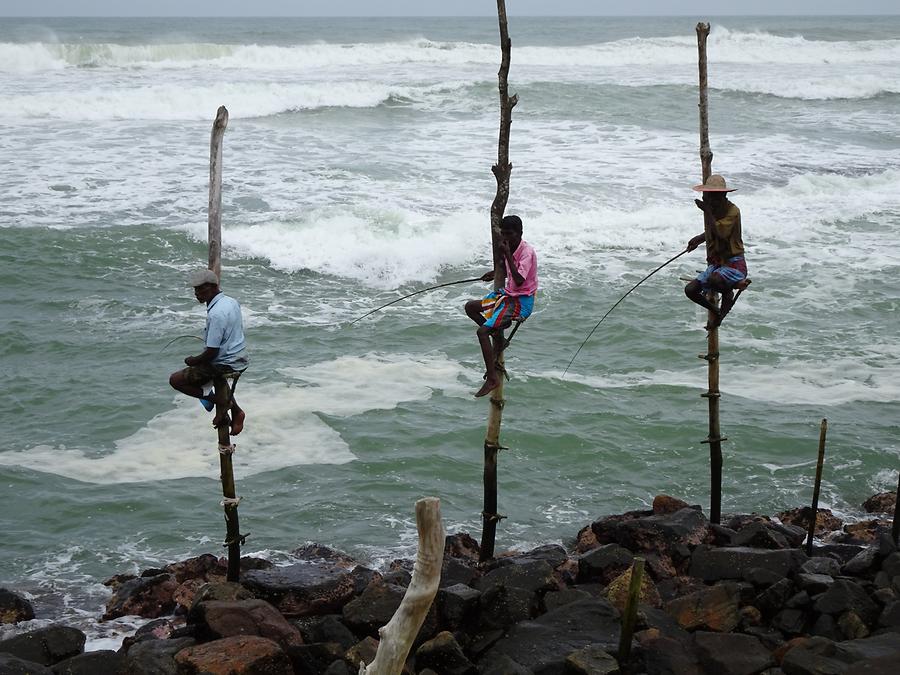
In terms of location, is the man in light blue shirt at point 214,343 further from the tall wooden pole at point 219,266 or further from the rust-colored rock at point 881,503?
the rust-colored rock at point 881,503

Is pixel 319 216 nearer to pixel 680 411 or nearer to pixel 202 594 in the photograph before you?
pixel 680 411

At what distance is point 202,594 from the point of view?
7027mm

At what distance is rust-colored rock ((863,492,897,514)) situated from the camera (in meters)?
9.47

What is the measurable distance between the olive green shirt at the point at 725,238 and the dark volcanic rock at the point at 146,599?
4.43 m

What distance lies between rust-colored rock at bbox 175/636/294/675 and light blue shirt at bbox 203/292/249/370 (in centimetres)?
167

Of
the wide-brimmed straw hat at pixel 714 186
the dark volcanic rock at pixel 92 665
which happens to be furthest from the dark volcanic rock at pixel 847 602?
the dark volcanic rock at pixel 92 665

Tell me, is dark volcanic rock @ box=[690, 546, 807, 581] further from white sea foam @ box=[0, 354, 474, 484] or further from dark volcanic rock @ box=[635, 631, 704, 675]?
white sea foam @ box=[0, 354, 474, 484]

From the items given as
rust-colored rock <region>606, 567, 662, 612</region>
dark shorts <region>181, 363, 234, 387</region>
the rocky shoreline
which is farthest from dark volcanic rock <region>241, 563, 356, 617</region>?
rust-colored rock <region>606, 567, 662, 612</region>

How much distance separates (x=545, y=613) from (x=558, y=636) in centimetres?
35

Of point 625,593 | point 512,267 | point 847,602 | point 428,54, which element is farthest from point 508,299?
point 428,54

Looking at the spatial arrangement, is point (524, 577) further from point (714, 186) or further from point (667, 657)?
point (714, 186)

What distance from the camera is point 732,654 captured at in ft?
20.9

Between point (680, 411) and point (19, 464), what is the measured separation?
6629 millimetres

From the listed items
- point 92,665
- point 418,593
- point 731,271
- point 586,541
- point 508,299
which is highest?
point 731,271
